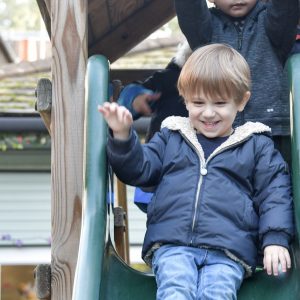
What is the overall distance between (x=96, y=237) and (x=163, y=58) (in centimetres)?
847

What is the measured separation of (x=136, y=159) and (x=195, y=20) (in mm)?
820

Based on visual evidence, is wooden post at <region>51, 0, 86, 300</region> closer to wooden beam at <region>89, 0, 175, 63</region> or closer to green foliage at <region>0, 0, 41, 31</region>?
wooden beam at <region>89, 0, 175, 63</region>

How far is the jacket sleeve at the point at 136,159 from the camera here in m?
3.16

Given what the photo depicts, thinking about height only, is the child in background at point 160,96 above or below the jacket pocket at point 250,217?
above

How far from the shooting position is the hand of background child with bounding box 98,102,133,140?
3057 mm

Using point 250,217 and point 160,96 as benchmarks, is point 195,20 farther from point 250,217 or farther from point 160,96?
point 250,217

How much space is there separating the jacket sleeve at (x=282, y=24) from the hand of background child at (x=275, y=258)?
101 centimetres

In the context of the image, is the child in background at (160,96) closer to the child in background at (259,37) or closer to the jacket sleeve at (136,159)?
the child in background at (259,37)

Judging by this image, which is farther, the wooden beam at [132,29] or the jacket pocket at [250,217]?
the wooden beam at [132,29]

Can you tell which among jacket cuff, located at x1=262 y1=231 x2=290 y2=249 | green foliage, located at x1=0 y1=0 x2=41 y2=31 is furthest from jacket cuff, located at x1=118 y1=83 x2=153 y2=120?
green foliage, located at x1=0 y1=0 x2=41 y2=31

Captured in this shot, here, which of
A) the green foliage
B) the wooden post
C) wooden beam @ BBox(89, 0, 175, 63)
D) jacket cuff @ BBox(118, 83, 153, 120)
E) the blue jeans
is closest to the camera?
the blue jeans

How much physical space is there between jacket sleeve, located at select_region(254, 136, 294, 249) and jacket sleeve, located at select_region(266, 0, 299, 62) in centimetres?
56

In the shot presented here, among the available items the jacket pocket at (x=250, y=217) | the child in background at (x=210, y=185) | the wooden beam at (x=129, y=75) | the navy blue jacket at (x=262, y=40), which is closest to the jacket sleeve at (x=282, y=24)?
the navy blue jacket at (x=262, y=40)

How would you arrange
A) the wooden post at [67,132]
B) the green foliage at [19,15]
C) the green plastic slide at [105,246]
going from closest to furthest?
the green plastic slide at [105,246] < the wooden post at [67,132] < the green foliage at [19,15]
